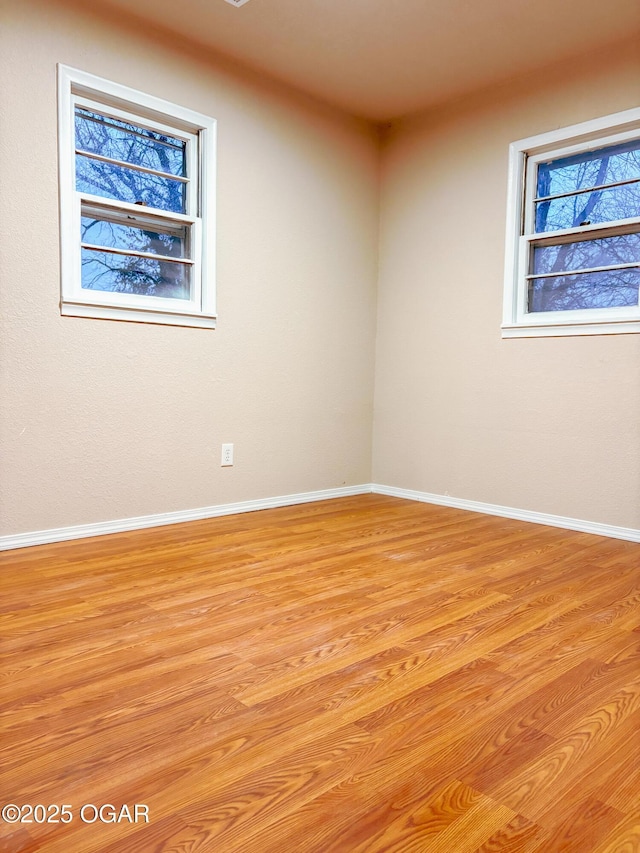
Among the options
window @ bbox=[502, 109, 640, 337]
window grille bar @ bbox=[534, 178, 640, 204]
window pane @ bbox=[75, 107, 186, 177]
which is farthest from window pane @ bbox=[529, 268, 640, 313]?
window pane @ bbox=[75, 107, 186, 177]

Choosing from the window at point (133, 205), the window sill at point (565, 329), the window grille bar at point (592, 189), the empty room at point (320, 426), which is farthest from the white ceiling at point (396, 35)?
the window sill at point (565, 329)

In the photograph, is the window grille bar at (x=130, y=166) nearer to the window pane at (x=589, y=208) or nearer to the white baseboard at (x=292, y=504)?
the white baseboard at (x=292, y=504)

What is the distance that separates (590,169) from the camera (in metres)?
3.19

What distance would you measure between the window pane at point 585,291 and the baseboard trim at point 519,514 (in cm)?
116

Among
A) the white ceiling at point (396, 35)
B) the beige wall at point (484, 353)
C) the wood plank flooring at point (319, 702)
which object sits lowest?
the wood plank flooring at point (319, 702)

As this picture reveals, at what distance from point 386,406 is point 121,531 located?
1.99 metres

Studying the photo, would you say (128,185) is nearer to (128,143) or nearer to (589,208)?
(128,143)

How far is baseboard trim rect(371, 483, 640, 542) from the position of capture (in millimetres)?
3057

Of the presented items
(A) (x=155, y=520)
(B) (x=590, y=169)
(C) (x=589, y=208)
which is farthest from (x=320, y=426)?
(B) (x=590, y=169)

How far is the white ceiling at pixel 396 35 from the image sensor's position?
108 inches

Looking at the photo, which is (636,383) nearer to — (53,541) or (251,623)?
(251,623)

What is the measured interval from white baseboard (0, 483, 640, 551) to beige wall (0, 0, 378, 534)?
4 centimetres

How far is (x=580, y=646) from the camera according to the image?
5.73 feet

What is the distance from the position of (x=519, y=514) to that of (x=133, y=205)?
2663 mm
